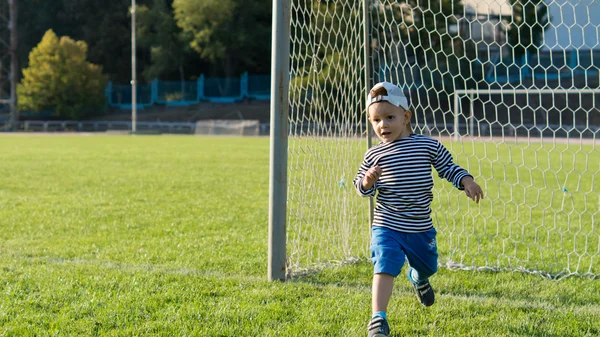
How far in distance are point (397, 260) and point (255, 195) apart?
617cm

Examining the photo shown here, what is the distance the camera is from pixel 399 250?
327cm

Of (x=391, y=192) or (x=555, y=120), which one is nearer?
(x=391, y=192)

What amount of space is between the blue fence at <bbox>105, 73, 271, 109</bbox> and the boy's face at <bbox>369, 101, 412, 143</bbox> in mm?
42105

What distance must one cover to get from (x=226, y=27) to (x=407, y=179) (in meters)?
41.5

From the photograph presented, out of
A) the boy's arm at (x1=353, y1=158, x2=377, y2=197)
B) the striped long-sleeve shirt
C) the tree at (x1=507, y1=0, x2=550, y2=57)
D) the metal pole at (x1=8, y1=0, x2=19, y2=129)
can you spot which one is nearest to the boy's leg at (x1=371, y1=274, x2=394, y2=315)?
the striped long-sleeve shirt

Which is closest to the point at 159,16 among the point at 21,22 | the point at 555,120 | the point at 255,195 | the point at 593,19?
the point at 21,22

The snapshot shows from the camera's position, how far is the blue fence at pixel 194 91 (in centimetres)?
4541

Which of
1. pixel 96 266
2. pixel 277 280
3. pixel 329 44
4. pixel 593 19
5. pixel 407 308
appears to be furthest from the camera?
pixel 593 19

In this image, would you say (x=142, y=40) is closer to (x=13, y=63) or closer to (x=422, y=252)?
(x=13, y=63)

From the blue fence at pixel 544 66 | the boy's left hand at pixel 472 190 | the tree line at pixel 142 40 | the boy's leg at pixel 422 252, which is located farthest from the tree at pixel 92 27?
the boy's left hand at pixel 472 190

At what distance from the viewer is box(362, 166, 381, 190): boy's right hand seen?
3.15 metres

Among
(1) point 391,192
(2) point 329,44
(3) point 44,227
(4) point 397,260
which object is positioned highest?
(2) point 329,44

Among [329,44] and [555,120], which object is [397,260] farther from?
[555,120]

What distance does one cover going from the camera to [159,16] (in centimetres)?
4638
